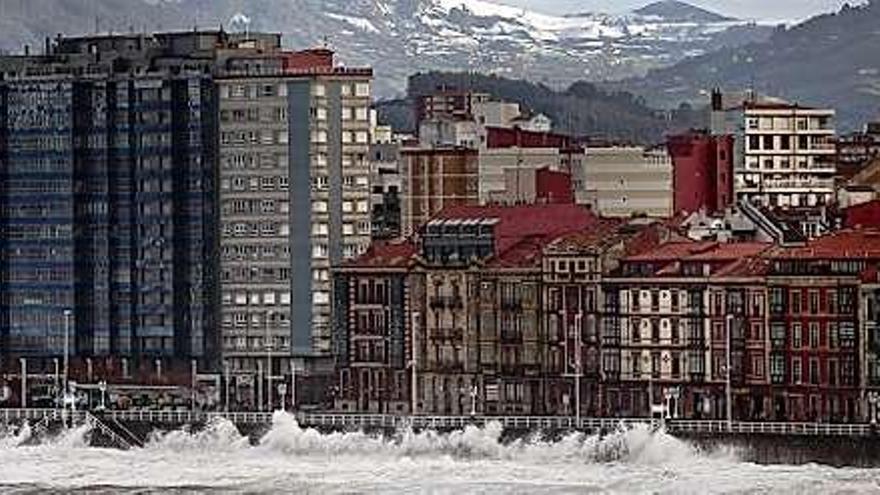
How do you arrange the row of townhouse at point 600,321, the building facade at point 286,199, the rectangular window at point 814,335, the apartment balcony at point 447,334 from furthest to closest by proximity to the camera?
the building facade at point 286,199
the apartment balcony at point 447,334
the rectangular window at point 814,335
the row of townhouse at point 600,321

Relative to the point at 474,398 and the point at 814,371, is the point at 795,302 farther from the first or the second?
the point at 474,398

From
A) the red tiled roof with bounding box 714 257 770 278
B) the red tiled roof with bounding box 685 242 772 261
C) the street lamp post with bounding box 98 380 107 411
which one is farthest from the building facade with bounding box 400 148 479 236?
the red tiled roof with bounding box 714 257 770 278

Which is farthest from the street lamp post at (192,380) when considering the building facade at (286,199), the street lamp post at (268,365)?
the street lamp post at (268,365)

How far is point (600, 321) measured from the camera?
9994cm

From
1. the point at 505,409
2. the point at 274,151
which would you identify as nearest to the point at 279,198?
the point at 274,151

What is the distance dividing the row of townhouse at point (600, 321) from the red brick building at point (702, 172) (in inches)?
740

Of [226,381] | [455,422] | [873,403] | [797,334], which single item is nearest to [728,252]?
[797,334]

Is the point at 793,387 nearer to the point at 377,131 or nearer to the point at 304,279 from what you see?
the point at 304,279

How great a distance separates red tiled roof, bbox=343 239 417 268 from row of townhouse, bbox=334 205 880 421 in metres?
0.09

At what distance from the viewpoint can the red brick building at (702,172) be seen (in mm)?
128625

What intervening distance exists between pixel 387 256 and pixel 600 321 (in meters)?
10.4

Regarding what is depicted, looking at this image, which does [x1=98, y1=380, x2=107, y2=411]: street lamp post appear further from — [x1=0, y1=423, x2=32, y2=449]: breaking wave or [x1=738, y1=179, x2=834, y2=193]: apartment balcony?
[x1=738, y1=179, x2=834, y2=193]: apartment balcony

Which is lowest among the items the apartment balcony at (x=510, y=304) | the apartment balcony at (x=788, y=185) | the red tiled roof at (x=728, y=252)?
the apartment balcony at (x=510, y=304)

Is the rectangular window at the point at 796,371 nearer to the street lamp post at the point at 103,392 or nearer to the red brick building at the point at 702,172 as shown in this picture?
the street lamp post at the point at 103,392
